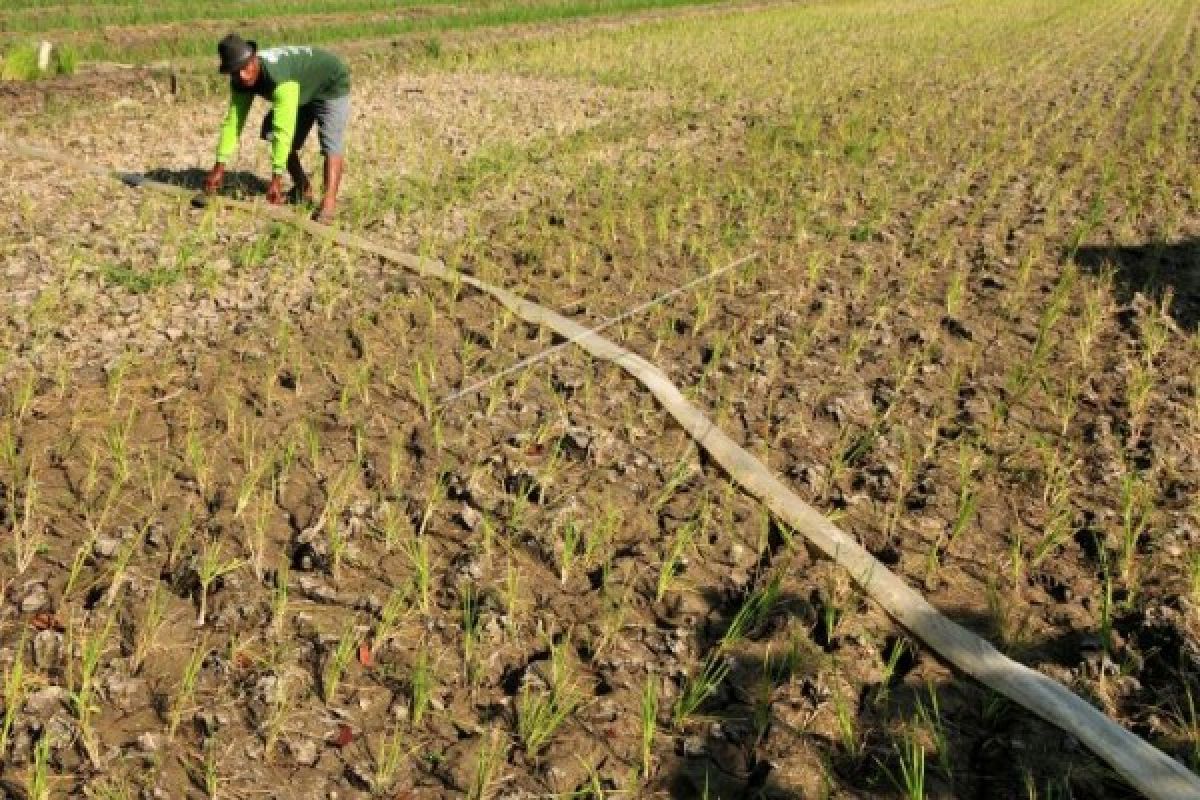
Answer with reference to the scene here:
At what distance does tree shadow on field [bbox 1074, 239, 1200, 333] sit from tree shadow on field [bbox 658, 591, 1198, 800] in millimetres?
2691

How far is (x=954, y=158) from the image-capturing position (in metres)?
7.54

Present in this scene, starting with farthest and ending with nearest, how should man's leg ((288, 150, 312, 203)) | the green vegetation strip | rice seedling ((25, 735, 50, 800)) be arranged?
1. the green vegetation strip
2. man's leg ((288, 150, 312, 203))
3. rice seedling ((25, 735, 50, 800))

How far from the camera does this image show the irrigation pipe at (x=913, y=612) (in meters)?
2.15

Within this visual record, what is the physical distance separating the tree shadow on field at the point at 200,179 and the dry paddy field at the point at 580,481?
0.25ft

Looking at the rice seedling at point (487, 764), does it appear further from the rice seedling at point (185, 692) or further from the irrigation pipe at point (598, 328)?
the irrigation pipe at point (598, 328)

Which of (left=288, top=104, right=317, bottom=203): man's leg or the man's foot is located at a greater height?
(left=288, top=104, right=317, bottom=203): man's leg

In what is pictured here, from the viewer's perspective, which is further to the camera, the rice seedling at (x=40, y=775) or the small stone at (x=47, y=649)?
the small stone at (x=47, y=649)

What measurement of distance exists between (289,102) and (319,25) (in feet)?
31.9

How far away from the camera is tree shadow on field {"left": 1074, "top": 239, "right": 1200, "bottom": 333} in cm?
476

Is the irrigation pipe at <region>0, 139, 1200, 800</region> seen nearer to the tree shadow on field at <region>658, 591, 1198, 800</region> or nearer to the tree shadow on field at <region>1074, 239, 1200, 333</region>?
the tree shadow on field at <region>658, 591, 1198, 800</region>

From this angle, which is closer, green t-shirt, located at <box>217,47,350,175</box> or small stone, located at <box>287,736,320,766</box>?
small stone, located at <box>287,736,320,766</box>

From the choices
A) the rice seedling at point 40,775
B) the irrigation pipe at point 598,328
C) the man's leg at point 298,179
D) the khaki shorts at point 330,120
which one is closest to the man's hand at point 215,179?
the khaki shorts at point 330,120

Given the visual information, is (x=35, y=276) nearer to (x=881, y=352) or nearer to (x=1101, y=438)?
(x=881, y=352)

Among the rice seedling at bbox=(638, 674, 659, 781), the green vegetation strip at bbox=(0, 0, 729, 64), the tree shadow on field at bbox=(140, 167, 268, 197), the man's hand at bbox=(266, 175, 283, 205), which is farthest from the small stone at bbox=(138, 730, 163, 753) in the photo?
the green vegetation strip at bbox=(0, 0, 729, 64)
